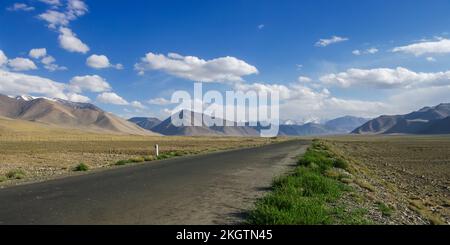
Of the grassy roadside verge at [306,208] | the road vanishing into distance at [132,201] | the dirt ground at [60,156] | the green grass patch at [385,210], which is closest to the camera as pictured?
the grassy roadside verge at [306,208]

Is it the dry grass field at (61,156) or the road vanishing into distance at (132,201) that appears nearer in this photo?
the road vanishing into distance at (132,201)

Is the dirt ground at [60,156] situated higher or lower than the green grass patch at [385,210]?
lower

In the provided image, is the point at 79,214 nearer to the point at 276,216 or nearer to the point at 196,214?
the point at 196,214

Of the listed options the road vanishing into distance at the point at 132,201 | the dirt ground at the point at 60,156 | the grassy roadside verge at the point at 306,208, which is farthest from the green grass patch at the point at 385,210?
the dirt ground at the point at 60,156

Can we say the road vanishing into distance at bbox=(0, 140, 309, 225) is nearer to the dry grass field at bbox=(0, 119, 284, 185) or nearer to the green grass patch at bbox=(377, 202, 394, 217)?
the green grass patch at bbox=(377, 202, 394, 217)

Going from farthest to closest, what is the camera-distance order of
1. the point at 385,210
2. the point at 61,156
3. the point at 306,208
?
1. the point at 61,156
2. the point at 385,210
3. the point at 306,208

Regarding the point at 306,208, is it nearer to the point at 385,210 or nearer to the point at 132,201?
the point at 385,210

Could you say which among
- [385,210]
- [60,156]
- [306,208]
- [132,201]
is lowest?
[60,156]

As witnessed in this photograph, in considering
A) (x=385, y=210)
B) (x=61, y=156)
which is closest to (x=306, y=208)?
(x=385, y=210)

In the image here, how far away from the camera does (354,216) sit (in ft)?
31.9

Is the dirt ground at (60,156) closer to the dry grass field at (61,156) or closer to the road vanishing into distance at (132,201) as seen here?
the dry grass field at (61,156)

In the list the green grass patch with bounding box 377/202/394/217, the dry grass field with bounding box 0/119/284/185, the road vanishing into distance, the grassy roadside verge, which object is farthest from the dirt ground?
the green grass patch with bounding box 377/202/394/217
